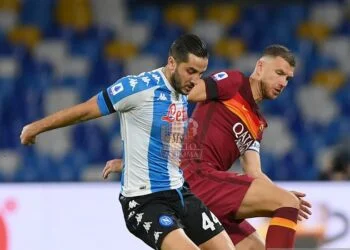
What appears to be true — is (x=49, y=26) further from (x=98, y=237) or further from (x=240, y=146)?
(x=240, y=146)

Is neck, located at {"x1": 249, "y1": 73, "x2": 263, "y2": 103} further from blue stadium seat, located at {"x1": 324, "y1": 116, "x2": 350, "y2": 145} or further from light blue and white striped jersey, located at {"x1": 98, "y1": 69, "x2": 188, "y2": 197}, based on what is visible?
blue stadium seat, located at {"x1": 324, "y1": 116, "x2": 350, "y2": 145}

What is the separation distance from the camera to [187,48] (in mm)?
4418

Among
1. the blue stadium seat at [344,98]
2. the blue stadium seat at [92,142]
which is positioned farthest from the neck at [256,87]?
the blue stadium seat at [344,98]

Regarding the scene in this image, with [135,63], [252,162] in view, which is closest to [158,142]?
[252,162]

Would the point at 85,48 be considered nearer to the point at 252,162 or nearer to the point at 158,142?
the point at 252,162

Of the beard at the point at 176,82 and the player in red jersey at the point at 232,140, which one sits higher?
the beard at the point at 176,82

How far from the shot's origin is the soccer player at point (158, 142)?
4.35m

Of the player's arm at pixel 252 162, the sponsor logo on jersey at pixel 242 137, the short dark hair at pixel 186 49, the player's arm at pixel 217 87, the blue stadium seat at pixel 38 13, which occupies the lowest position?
the player's arm at pixel 252 162

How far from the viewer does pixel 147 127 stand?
4410 millimetres

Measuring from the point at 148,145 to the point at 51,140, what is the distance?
17.9 ft

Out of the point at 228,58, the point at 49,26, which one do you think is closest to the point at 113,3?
the point at 49,26

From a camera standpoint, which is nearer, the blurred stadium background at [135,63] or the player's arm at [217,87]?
the player's arm at [217,87]

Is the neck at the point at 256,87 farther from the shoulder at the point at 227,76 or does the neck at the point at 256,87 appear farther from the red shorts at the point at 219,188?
the red shorts at the point at 219,188

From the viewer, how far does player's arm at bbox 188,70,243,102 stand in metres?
4.91
